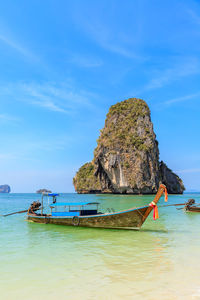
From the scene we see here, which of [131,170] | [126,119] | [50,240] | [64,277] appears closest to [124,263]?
[64,277]

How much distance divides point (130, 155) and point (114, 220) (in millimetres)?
74115

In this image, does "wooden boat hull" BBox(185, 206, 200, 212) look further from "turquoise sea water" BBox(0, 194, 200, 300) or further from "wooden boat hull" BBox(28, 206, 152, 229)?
"wooden boat hull" BBox(28, 206, 152, 229)

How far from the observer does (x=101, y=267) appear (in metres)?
7.89

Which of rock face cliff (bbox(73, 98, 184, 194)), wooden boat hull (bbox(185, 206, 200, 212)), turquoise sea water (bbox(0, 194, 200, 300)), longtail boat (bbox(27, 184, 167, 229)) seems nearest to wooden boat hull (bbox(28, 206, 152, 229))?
longtail boat (bbox(27, 184, 167, 229))

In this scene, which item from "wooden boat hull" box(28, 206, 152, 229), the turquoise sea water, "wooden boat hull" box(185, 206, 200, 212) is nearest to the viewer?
the turquoise sea water

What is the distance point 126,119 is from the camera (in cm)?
9525

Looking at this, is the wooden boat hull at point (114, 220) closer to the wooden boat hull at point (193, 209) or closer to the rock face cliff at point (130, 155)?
the wooden boat hull at point (193, 209)

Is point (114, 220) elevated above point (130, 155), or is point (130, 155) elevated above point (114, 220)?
point (130, 155)

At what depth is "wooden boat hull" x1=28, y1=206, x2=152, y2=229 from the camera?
13729 millimetres

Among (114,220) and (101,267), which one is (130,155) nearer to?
(114,220)

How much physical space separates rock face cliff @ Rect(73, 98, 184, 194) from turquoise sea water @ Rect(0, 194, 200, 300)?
7224 centimetres

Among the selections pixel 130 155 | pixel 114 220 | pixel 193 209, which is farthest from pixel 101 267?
pixel 130 155

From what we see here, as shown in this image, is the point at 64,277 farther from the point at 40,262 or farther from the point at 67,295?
the point at 40,262

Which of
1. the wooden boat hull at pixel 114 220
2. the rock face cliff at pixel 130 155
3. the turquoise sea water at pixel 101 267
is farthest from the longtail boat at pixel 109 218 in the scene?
the rock face cliff at pixel 130 155
